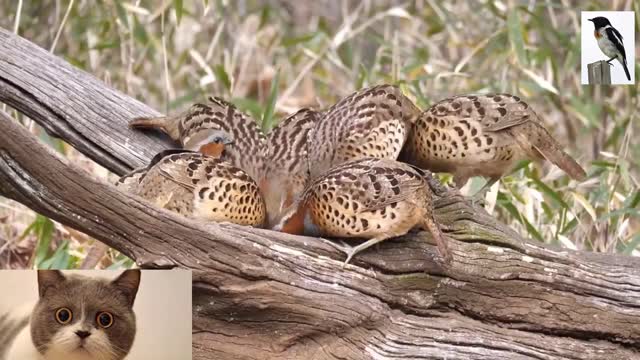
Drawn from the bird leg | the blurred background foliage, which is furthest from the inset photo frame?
the bird leg

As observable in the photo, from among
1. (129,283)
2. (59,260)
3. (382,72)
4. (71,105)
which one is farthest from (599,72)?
(129,283)

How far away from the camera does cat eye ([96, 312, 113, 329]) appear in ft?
7.25

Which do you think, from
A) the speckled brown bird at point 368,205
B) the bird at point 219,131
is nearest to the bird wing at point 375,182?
the speckled brown bird at point 368,205

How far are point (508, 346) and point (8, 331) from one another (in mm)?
1135

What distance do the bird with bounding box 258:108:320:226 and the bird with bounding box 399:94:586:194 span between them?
0.25 m

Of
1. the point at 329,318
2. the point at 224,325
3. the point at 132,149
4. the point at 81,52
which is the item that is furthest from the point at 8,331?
the point at 81,52

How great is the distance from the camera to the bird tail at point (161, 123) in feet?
10.0

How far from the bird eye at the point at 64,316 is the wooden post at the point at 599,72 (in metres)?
1.82

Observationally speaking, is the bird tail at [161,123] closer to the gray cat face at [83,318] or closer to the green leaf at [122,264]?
the green leaf at [122,264]

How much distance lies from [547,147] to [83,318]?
127 cm

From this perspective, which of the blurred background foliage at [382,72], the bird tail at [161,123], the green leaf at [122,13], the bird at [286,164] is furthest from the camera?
the green leaf at [122,13]

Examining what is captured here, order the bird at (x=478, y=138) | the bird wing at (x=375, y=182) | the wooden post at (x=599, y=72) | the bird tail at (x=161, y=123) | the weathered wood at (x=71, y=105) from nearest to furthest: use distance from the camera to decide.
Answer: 1. the bird wing at (x=375, y=182)
2. the bird at (x=478, y=138)
3. the weathered wood at (x=71, y=105)
4. the bird tail at (x=161, y=123)
5. the wooden post at (x=599, y=72)

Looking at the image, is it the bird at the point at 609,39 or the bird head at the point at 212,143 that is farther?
the bird at the point at 609,39

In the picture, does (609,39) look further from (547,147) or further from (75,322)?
(75,322)
